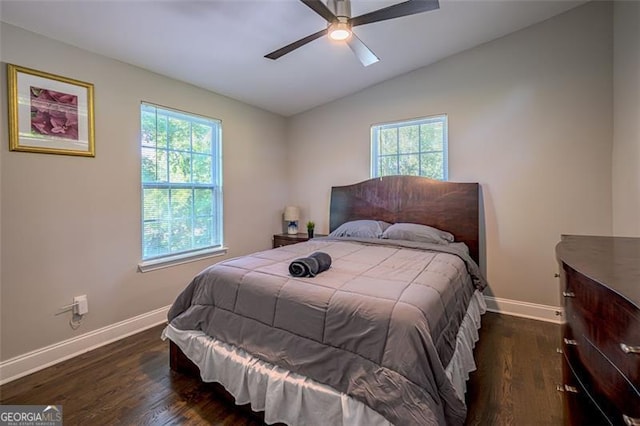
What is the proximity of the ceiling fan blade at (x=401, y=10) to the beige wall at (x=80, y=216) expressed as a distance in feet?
7.05

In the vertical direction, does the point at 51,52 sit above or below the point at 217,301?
above

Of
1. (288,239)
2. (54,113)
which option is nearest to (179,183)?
(54,113)

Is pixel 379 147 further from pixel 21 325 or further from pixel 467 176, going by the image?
pixel 21 325

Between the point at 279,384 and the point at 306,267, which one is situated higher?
the point at 306,267

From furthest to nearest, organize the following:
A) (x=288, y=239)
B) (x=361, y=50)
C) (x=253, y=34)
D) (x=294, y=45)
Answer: (x=288, y=239) → (x=253, y=34) → (x=361, y=50) → (x=294, y=45)

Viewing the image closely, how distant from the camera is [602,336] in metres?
0.87

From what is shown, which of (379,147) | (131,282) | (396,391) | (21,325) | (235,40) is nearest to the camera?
(396,391)

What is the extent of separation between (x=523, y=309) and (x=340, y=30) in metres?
3.21

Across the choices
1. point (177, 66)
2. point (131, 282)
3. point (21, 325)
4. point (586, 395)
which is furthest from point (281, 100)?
point (586, 395)

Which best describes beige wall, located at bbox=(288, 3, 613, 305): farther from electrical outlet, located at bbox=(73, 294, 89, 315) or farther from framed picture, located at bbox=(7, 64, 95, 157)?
electrical outlet, located at bbox=(73, 294, 89, 315)

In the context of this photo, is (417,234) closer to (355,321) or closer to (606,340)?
(355,321)

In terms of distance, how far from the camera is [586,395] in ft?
3.37

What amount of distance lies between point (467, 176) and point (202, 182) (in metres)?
3.07

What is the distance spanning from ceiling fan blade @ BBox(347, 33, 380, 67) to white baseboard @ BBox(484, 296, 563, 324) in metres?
2.79
